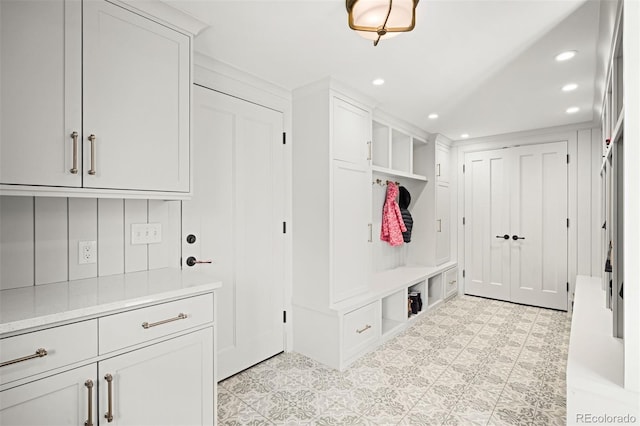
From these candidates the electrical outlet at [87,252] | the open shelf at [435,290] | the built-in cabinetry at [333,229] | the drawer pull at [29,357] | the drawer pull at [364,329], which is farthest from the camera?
the open shelf at [435,290]

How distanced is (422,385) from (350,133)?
2052mm

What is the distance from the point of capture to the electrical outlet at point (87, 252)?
5.65ft

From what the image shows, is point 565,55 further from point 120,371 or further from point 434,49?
point 120,371

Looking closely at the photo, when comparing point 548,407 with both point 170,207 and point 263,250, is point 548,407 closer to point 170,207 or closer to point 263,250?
point 263,250

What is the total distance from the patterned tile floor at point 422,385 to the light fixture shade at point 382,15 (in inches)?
85.4

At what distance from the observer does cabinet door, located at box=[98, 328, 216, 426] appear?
1373 mm

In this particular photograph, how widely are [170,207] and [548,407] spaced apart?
275 centimetres

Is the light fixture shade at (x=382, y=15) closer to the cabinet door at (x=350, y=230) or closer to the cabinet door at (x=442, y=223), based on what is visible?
the cabinet door at (x=350, y=230)

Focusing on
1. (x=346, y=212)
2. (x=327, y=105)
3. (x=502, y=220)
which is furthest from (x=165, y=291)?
(x=502, y=220)

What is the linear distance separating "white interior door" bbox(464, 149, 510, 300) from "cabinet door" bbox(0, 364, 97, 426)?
472 cm

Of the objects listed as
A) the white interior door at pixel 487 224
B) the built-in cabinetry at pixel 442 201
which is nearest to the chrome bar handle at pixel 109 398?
the built-in cabinetry at pixel 442 201

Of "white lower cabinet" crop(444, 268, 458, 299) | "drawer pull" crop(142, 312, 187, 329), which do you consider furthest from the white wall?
"drawer pull" crop(142, 312, 187, 329)

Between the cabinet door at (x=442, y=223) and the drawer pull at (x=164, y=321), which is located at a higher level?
the cabinet door at (x=442, y=223)

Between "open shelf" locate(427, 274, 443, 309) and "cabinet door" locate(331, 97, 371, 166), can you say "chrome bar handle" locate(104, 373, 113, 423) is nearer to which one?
"cabinet door" locate(331, 97, 371, 166)
